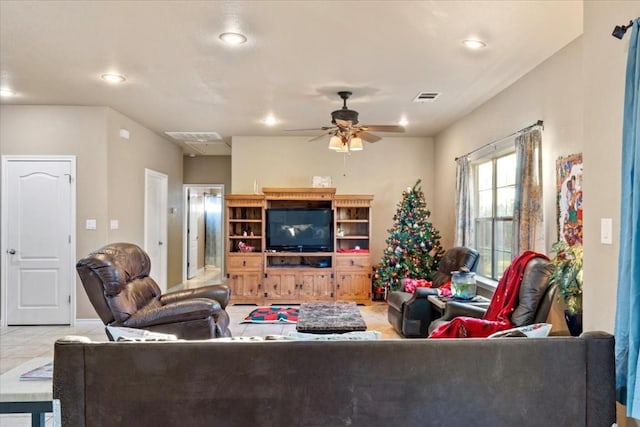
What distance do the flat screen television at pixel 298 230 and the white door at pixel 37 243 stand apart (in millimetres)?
2817

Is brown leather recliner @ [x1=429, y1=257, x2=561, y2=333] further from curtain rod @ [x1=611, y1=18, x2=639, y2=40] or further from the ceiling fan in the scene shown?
the ceiling fan

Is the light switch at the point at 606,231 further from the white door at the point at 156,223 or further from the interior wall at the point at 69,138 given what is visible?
the white door at the point at 156,223

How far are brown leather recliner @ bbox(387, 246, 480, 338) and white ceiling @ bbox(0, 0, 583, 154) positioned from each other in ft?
6.01

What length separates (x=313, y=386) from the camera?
1698mm

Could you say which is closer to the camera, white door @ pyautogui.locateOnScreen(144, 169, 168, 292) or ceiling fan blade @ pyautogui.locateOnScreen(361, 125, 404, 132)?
ceiling fan blade @ pyautogui.locateOnScreen(361, 125, 404, 132)

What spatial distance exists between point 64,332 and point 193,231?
485 centimetres

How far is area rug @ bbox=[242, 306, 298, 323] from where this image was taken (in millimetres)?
5730

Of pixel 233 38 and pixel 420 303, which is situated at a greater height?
pixel 233 38

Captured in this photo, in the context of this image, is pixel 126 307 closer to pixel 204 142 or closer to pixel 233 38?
pixel 233 38

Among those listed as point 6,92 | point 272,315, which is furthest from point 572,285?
point 6,92

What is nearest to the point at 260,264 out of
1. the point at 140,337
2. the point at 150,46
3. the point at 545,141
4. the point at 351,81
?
the point at 351,81

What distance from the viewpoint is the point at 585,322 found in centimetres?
215

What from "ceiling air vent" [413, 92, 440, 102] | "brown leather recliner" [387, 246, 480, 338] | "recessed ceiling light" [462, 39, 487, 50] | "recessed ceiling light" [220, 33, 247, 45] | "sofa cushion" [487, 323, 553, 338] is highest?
"ceiling air vent" [413, 92, 440, 102]

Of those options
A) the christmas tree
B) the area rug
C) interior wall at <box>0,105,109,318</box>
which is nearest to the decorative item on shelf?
the christmas tree
